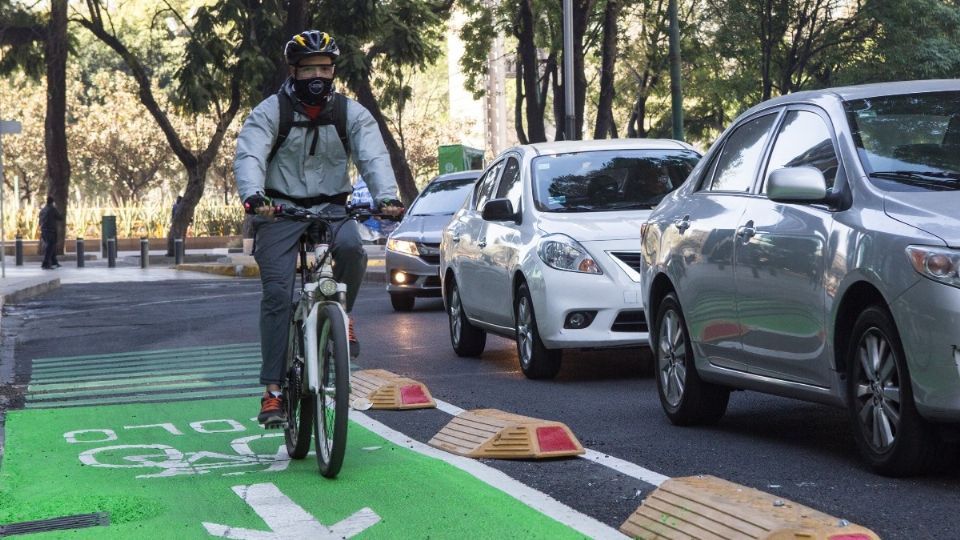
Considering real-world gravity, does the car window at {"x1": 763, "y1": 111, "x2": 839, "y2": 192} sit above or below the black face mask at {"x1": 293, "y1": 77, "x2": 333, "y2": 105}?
below

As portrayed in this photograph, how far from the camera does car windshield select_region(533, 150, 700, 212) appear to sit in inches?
469

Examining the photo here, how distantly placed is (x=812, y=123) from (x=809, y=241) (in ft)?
2.55

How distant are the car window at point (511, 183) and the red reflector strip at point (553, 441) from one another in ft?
15.3

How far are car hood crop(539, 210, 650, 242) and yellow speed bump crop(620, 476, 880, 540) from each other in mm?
5443

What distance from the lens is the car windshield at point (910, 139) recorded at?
6776mm

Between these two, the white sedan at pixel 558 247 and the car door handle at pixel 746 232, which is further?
the white sedan at pixel 558 247

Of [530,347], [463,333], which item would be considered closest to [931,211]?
[530,347]

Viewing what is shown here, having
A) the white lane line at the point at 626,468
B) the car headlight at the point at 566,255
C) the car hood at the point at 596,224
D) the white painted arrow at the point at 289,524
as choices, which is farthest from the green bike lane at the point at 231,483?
the car hood at the point at 596,224

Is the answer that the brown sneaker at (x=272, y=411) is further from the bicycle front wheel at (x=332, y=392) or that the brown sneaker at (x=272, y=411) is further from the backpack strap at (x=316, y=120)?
the backpack strap at (x=316, y=120)

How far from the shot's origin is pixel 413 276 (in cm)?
1958

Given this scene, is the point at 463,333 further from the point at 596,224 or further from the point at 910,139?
the point at 910,139

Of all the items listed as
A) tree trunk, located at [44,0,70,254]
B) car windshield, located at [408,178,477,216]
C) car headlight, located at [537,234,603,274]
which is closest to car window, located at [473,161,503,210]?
car headlight, located at [537,234,603,274]

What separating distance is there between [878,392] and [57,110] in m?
40.2

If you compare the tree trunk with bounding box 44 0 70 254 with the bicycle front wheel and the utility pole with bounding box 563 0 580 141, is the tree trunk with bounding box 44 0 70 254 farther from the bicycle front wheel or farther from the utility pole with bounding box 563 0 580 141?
the bicycle front wheel
